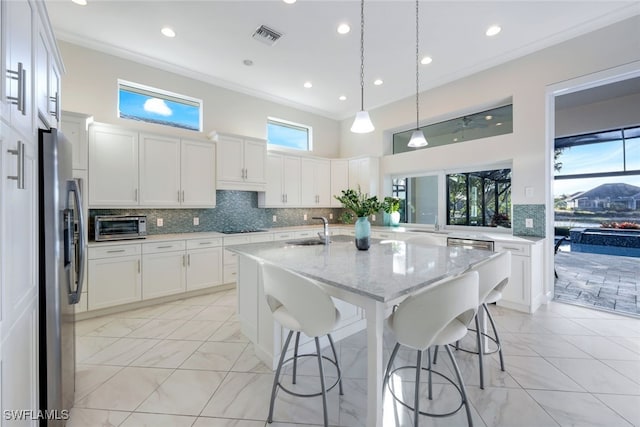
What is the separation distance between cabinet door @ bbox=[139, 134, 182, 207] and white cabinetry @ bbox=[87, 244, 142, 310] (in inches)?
27.9

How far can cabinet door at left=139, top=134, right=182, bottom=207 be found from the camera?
353cm

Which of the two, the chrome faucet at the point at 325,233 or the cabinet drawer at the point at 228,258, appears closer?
the chrome faucet at the point at 325,233

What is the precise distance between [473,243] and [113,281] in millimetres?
4524

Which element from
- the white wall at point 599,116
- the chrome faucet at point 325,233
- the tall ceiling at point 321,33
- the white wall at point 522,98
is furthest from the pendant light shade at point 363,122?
the white wall at point 599,116

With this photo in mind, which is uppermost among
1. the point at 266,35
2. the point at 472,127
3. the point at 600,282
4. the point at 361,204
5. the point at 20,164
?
the point at 266,35

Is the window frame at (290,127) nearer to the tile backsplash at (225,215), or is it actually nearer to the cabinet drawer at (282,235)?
the tile backsplash at (225,215)

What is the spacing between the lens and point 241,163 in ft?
14.3

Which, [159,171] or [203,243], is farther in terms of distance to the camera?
[203,243]

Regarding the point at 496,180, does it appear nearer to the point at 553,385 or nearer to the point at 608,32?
the point at 608,32

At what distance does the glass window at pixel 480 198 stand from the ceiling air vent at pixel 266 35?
3.47 m

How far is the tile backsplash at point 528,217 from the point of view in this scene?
3.41 m

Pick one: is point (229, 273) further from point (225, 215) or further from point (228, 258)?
point (225, 215)

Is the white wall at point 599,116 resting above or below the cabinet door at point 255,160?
above

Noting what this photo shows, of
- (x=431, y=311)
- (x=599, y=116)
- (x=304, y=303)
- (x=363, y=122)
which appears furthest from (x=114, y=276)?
(x=599, y=116)
